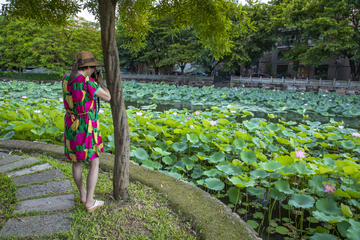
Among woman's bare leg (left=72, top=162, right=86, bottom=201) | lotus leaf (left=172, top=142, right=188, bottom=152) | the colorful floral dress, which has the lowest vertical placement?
lotus leaf (left=172, top=142, right=188, bottom=152)

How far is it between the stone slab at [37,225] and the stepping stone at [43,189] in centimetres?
39

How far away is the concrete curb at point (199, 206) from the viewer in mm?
1828

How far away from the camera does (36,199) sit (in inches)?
84.7

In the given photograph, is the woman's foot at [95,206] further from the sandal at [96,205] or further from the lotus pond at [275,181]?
the lotus pond at [275,181]

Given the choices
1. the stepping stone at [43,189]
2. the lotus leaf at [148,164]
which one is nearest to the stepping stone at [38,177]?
the stepping stone at [43,189]

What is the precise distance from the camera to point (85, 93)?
1.78 m

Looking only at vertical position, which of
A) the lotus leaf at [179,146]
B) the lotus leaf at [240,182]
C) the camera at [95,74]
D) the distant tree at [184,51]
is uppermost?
the distant tree at [184,51]

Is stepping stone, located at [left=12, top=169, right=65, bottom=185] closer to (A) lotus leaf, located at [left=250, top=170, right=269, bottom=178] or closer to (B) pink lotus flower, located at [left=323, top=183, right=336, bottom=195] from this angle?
(A) lotus leaf, located at [left=250, top=170, right=269, bottom=178]

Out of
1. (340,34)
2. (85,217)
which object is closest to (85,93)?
(85,217)

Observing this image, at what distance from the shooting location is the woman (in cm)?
176

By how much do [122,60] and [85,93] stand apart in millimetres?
26098

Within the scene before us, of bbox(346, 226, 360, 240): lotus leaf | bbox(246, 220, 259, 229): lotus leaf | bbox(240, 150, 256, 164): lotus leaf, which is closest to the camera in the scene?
bbox(346, 226, 360, 240): lotus leaf

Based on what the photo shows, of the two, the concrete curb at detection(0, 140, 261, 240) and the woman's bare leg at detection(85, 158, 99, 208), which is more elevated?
the woman's bare leg at detection(85, 158, 99, 208)

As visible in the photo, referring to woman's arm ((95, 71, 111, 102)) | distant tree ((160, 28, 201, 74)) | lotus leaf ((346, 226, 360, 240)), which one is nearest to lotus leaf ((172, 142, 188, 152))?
woman's arm ((95, 71, 111, 102))
